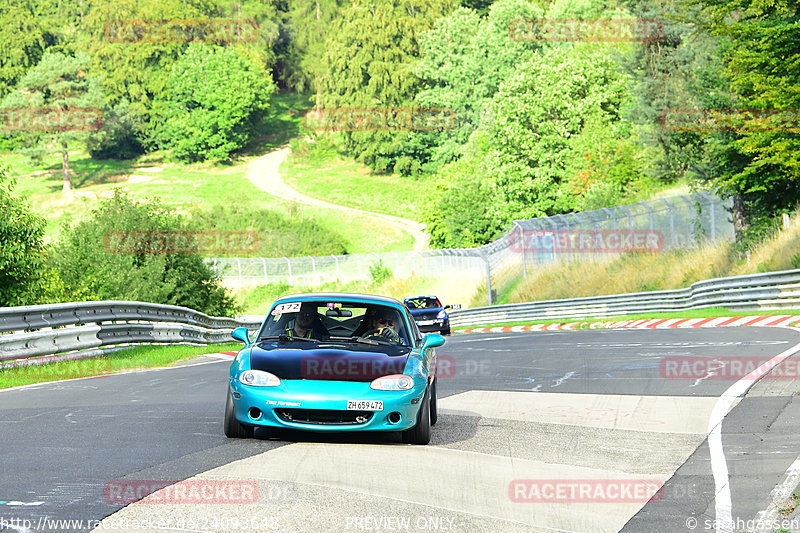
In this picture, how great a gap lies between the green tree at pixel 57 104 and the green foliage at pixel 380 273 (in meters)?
54.7

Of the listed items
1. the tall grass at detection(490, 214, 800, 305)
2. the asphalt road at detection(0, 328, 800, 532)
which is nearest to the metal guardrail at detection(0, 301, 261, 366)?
the asphalt road at detection(0, 328, 800, 532)

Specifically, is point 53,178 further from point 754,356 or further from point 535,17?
point 754,356

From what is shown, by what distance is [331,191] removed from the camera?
10369 centimetres

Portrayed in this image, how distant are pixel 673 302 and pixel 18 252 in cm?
1990

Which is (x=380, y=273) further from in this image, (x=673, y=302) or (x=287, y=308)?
(x=287, y=308)

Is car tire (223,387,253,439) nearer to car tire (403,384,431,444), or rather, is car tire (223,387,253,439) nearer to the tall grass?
car tire (403,384,431,444)

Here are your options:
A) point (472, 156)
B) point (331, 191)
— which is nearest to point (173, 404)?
point (472, 156)

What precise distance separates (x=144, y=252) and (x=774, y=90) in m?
18.7

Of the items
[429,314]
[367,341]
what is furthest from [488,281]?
[367,341]

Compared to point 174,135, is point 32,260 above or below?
above

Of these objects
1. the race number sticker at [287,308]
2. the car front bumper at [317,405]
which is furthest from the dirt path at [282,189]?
the car front bumper at [317,405]

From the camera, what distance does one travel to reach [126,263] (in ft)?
104

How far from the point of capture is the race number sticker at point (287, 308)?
32.1ft

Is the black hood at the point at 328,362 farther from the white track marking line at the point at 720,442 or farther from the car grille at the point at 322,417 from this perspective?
the white track marking line at the point at 720,442
